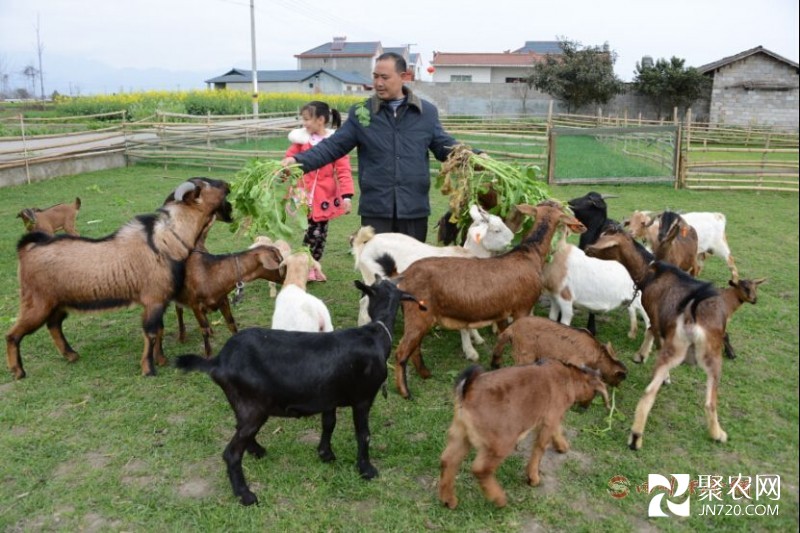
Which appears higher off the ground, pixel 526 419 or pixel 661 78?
pixel 661 78

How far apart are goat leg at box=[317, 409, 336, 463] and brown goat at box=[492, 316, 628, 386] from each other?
1.69 m

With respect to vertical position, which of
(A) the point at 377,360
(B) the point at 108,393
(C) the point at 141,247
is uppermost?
(C) the point at 141,247

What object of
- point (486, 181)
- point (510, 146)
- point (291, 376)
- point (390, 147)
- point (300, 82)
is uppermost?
point (300, 82)

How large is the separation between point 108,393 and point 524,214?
4230 millimetres

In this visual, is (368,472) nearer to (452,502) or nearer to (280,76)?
(452,502)

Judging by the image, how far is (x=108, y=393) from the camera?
520 cm

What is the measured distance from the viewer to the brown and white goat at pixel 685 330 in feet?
13.7

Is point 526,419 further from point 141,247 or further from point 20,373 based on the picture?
point 20,373

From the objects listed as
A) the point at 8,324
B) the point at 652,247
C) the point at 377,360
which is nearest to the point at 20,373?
the point at 8,324

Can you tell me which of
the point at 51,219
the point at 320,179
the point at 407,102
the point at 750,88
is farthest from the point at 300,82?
the point at 407,102

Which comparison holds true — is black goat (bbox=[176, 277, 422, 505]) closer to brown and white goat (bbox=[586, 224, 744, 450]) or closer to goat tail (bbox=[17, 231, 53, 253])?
brown and white goat (bbox=[586, 224, 744, 450])

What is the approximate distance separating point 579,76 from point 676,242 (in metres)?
32.0

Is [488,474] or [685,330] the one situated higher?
[685,330]

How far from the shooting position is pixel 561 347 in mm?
4730
